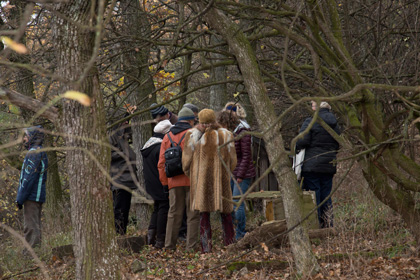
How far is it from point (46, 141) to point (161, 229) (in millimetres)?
3280

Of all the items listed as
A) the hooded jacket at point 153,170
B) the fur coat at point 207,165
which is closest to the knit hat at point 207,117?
the fur coat at point 207,165

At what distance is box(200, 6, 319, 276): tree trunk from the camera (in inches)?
203

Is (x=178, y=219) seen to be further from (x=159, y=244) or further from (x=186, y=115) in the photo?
(x=186, y=115)

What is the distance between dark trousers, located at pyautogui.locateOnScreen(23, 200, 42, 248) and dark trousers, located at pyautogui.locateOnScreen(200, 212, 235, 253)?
2520mm

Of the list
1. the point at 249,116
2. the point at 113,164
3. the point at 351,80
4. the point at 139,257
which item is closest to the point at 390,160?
the point at 351,80

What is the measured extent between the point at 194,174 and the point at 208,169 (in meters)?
0.22

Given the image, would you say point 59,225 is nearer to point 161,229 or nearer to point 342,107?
point 161,229

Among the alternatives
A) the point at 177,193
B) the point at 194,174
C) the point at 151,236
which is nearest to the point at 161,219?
the point at 151,236

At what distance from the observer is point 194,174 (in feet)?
24.1

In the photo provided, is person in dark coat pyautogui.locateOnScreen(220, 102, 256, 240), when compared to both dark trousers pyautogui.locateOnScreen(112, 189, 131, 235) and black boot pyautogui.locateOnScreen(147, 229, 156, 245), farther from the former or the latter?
dark trousers pyautogui.locateOnScreen(112, 189, 131, 235)

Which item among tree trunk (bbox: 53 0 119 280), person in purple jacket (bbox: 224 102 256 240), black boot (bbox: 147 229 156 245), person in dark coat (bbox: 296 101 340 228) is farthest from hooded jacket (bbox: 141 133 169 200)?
tree trunk (bbox: 53 0 119 280)

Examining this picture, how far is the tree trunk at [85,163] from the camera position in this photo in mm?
4527

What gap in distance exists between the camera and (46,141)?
9.76 m

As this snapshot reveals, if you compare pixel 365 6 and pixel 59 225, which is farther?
pixel 59 225
